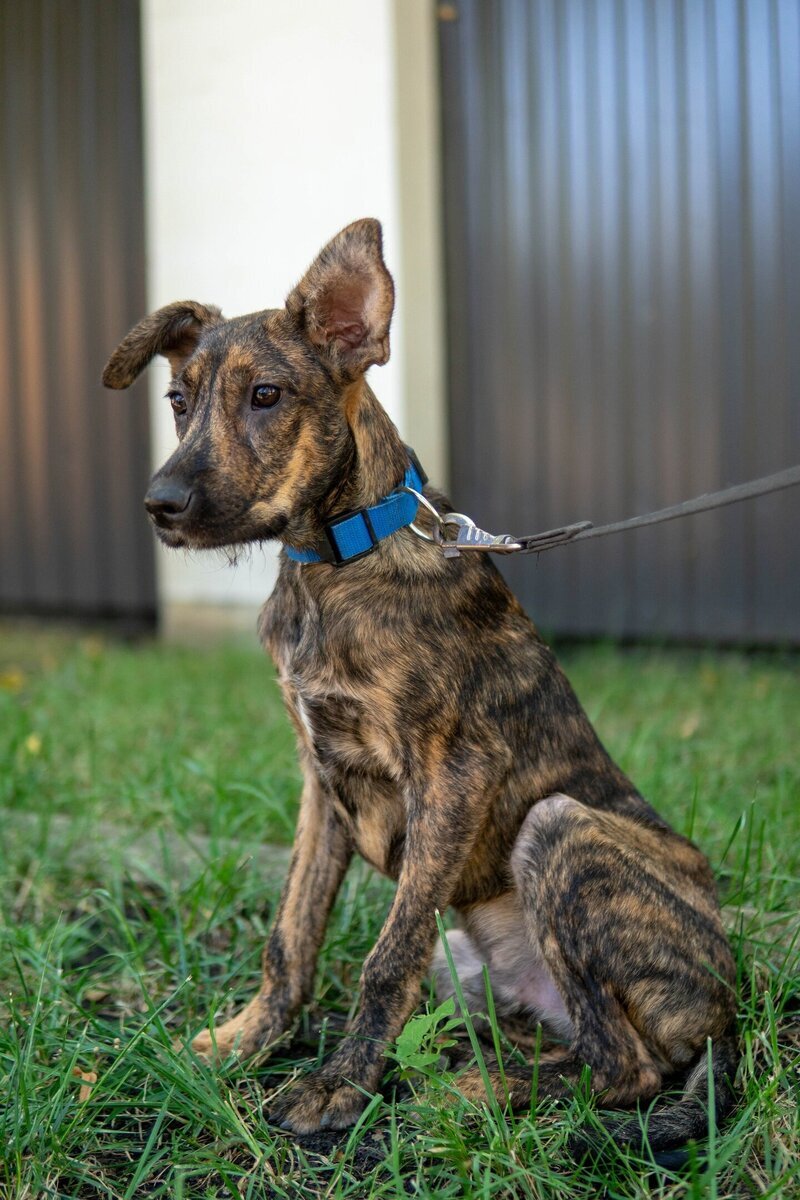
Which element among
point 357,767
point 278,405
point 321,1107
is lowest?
point 321,1107

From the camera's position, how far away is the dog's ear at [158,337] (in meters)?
2.41

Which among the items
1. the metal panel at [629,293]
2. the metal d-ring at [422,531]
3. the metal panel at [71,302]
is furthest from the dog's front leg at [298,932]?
the metal panel at [71,302]

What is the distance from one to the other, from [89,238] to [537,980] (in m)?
6.03

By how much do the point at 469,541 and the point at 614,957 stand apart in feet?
2.70

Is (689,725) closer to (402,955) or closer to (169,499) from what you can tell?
(402,955)

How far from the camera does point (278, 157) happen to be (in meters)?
6.03

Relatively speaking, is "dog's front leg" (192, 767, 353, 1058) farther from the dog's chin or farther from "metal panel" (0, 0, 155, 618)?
"metal panel" (0, 0, 155, 618)

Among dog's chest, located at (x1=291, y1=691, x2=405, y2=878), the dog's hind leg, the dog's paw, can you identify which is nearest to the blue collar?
dog's chest, located at (x1=291, y1=691, x2=405, y2=878)

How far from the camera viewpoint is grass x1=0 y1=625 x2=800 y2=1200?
1917mm

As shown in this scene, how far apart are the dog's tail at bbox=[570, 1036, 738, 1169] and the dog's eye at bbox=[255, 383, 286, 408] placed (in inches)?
54.8

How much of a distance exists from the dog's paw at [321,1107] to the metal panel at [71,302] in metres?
5.31

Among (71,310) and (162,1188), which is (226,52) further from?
(162,1188)

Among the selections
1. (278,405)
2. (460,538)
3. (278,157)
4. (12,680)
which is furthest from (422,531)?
(278,157)

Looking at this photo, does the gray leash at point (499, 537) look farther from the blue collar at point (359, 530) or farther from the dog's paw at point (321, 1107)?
the dog's paw at point (321, 1107)
